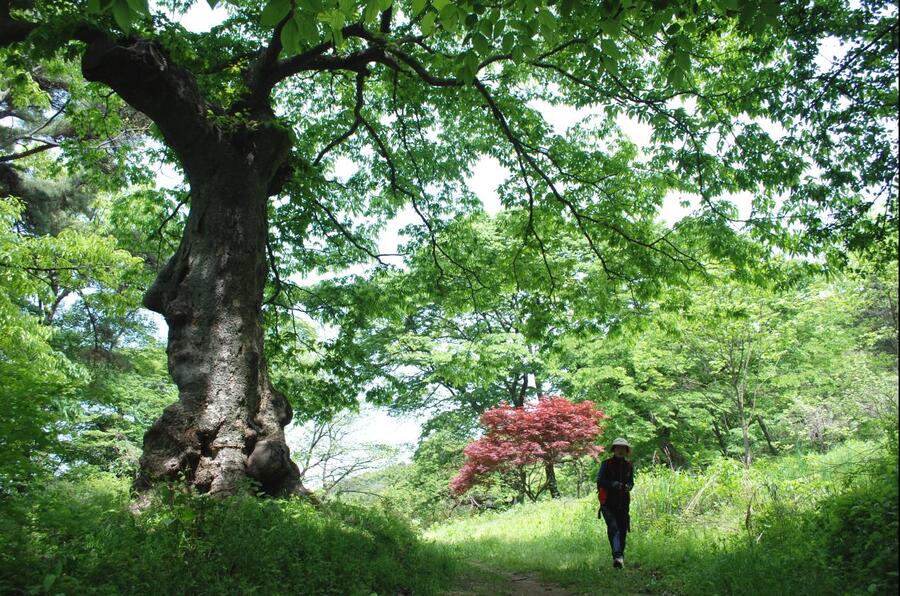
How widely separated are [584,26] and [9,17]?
250 inches

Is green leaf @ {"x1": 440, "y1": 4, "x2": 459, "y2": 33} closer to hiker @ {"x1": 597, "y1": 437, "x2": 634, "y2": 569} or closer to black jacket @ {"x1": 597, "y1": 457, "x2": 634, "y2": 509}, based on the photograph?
hiker @ {"x1": 597, "y1": 437, "x2": 634, "y2": 569}

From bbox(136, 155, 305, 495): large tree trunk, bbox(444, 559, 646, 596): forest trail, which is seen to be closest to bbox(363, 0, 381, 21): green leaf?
bbox(136, 155, 305, 495): large tree trunk

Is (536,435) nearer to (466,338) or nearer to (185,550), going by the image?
(466,338)

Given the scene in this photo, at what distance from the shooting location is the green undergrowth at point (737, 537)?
4441 millimetres

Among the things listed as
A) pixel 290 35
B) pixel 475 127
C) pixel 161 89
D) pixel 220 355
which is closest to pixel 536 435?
pixel 475 127

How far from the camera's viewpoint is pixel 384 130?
11695 millimetres

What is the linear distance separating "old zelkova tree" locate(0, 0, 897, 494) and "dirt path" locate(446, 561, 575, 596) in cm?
242

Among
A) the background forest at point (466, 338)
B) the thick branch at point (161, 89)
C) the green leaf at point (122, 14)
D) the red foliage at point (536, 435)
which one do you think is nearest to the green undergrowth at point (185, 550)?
the background forest at point (466, 338)

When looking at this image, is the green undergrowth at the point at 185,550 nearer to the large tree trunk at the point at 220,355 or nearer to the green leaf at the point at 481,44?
the large tree trunk at the point at 220,355

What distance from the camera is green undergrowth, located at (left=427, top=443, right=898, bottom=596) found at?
14.6 feet

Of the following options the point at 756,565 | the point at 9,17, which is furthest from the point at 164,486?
the point at 756,565

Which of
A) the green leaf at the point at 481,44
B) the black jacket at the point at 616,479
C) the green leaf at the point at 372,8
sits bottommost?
the black jacket at the point at 616,479

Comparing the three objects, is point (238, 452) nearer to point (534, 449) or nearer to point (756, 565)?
point (756, 565)

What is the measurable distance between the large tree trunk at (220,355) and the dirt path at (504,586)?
2.34 metres
